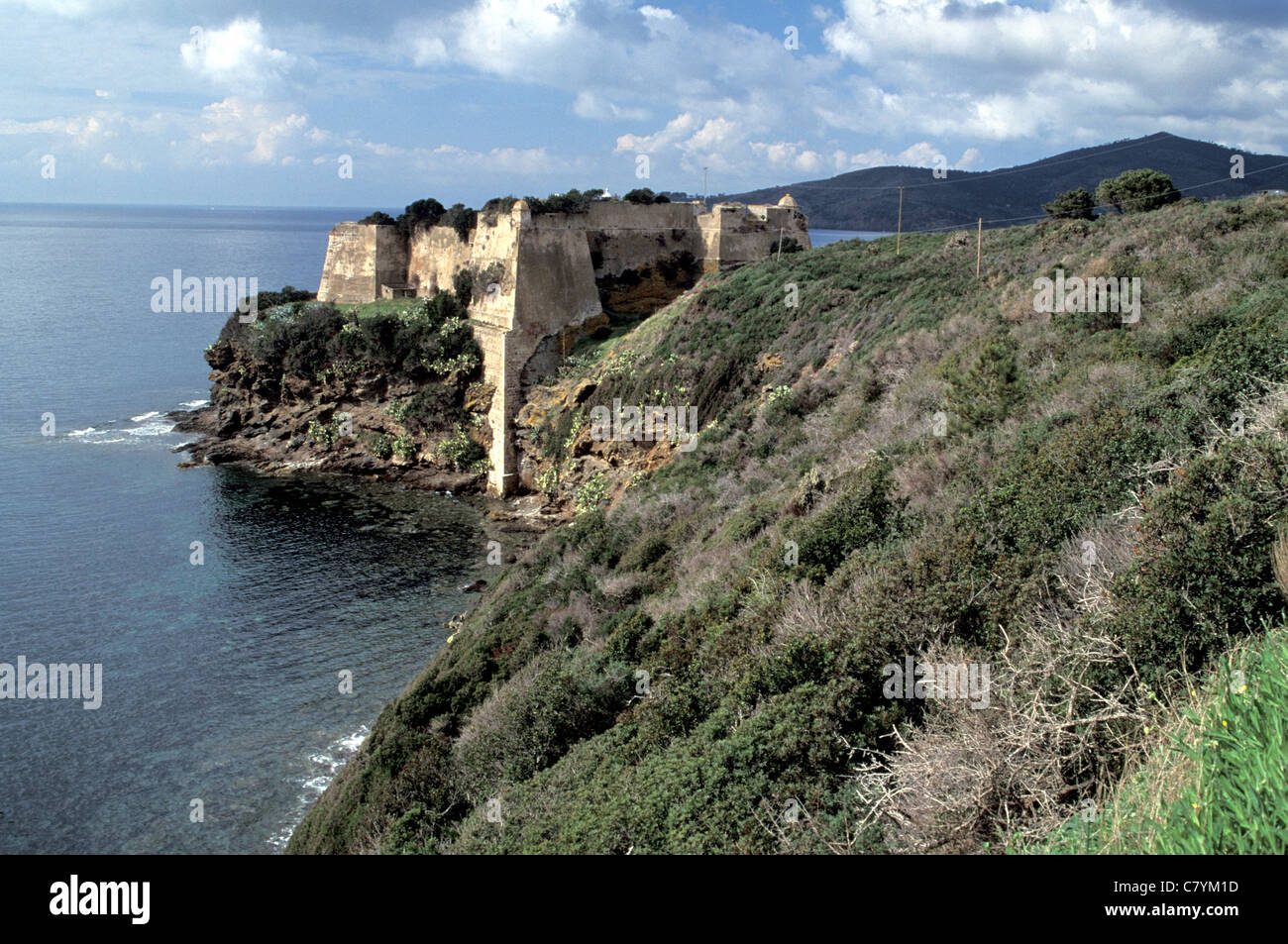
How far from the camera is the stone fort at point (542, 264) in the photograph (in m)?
34.6

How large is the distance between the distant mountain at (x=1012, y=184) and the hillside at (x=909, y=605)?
56194 mm

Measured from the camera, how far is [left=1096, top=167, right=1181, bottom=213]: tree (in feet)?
87.6

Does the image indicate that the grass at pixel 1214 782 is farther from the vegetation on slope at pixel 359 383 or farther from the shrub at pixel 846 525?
the vegetation on slope at pixel 359 383

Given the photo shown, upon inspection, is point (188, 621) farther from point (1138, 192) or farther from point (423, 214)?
point (1138, 192)

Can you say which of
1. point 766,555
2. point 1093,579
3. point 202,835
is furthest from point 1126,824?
point 202,835

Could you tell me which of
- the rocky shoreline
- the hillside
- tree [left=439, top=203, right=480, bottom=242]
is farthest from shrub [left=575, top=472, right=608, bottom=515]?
tree [left=439, top=203, right=480, bottom=242]

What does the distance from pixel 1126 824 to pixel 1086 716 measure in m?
1.58

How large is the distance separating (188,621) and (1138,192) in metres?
31.5

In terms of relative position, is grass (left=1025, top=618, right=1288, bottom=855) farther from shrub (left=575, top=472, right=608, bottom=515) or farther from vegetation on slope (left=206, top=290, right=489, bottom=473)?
vegetation on slope (left=206, top=290, right=489, bottom=473)

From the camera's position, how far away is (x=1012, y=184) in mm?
106250

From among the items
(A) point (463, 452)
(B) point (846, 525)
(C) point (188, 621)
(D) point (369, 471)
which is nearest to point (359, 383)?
(D) point (369, 471)

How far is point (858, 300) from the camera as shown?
84.6 feet

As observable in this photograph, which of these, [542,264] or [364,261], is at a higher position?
[364,261]

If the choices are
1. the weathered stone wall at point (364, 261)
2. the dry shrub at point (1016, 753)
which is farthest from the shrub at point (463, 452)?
the dry shrub at point (1016, 753)
